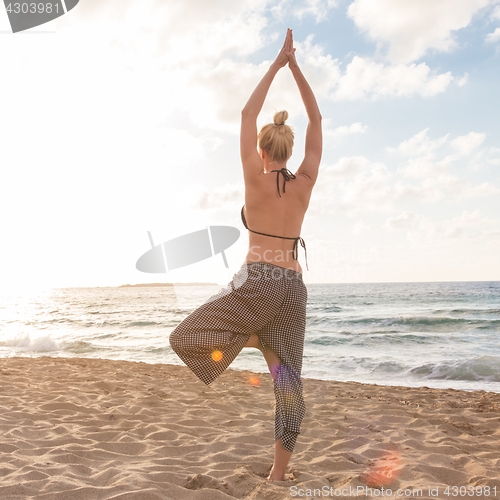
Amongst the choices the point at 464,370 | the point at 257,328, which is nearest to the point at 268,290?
the point at 257,328

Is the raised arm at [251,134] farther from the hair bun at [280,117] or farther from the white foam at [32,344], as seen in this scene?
the white foam at [32,344]

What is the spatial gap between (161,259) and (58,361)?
3.23 m

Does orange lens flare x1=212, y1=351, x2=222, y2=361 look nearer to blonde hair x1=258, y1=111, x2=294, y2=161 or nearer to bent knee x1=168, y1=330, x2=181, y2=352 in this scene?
bent knee x1=168, y1=330, x2=181, y2=352

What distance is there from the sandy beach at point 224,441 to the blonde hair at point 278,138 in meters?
1.78

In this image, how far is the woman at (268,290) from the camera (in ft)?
6.26

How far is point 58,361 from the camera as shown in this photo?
7.28 m

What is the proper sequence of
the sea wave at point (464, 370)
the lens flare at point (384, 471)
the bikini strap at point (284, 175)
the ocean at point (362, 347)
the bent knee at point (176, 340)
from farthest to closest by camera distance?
the ocean at point (362, 347), the sea wave at point (464, 370), the lens flare at point (384, 471), the bikini strap at point (284, 175), the bent knee at point (176, 340)

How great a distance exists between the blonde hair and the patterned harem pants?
1.97ft

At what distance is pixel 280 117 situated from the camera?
78.7 inches

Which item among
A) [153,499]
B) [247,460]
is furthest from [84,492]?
[247,460]

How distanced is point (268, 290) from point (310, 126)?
1.00 meters

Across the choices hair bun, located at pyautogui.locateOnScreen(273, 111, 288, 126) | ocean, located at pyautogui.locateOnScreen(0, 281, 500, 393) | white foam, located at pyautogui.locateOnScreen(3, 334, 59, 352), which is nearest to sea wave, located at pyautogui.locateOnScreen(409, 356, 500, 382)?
ocean, located at pyautogui.locateOnScreen(0, 281, 500, 393)

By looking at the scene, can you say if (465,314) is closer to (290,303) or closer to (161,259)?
(161,259)

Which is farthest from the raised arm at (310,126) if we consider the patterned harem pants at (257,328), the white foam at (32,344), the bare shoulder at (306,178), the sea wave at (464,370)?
the white foam at (32,344)
